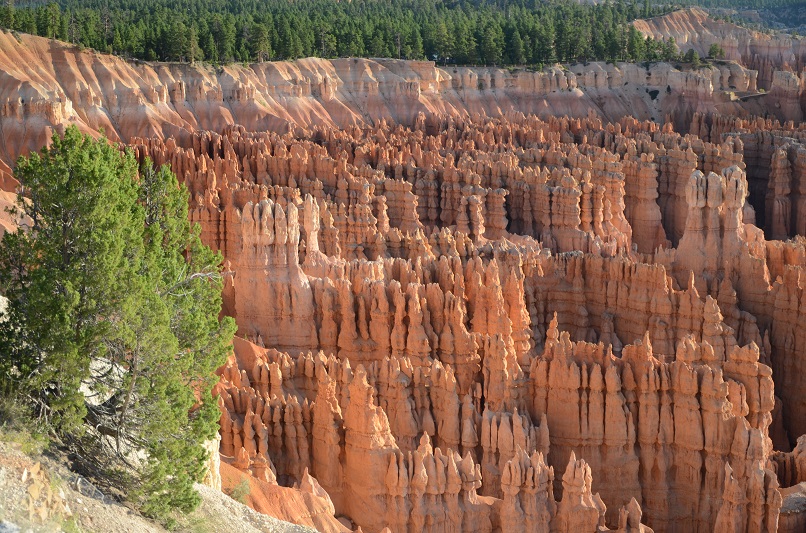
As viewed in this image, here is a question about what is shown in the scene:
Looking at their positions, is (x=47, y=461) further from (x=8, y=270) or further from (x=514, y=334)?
(x=514, y=334)

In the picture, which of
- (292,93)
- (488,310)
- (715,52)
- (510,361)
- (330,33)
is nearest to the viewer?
(510,361)

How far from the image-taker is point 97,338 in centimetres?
2191

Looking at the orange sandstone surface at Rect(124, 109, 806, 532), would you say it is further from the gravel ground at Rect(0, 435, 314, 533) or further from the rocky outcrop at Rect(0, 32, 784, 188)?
the rocky outcrop at Rect(0, 32, 784, 188)

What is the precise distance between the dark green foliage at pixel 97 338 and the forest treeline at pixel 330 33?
76407 millimetres

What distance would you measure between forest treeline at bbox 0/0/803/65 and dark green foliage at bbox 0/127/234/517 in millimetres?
76327

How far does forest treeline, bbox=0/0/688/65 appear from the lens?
325 feet

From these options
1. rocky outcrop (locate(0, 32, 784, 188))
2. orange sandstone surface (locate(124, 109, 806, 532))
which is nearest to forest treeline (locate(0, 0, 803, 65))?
rocky outcrop (locate(0, 32, 784, 188))

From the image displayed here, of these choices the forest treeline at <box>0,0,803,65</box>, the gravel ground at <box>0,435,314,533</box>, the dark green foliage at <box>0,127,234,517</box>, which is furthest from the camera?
the forest treeline at <box>0,0,803,65</box>

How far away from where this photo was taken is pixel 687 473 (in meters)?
36.8

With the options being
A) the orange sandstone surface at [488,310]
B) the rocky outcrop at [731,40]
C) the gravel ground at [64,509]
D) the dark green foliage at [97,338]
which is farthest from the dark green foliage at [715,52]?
the gravel ground at [64,509]

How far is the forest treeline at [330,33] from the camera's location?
325 ft

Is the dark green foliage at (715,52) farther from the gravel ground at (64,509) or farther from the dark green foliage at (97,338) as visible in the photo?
the gravel ground at (64,509)

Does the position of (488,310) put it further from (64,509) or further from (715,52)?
(715,52)

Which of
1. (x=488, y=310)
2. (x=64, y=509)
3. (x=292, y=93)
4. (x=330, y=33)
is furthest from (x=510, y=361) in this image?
(x=330, y=33)
